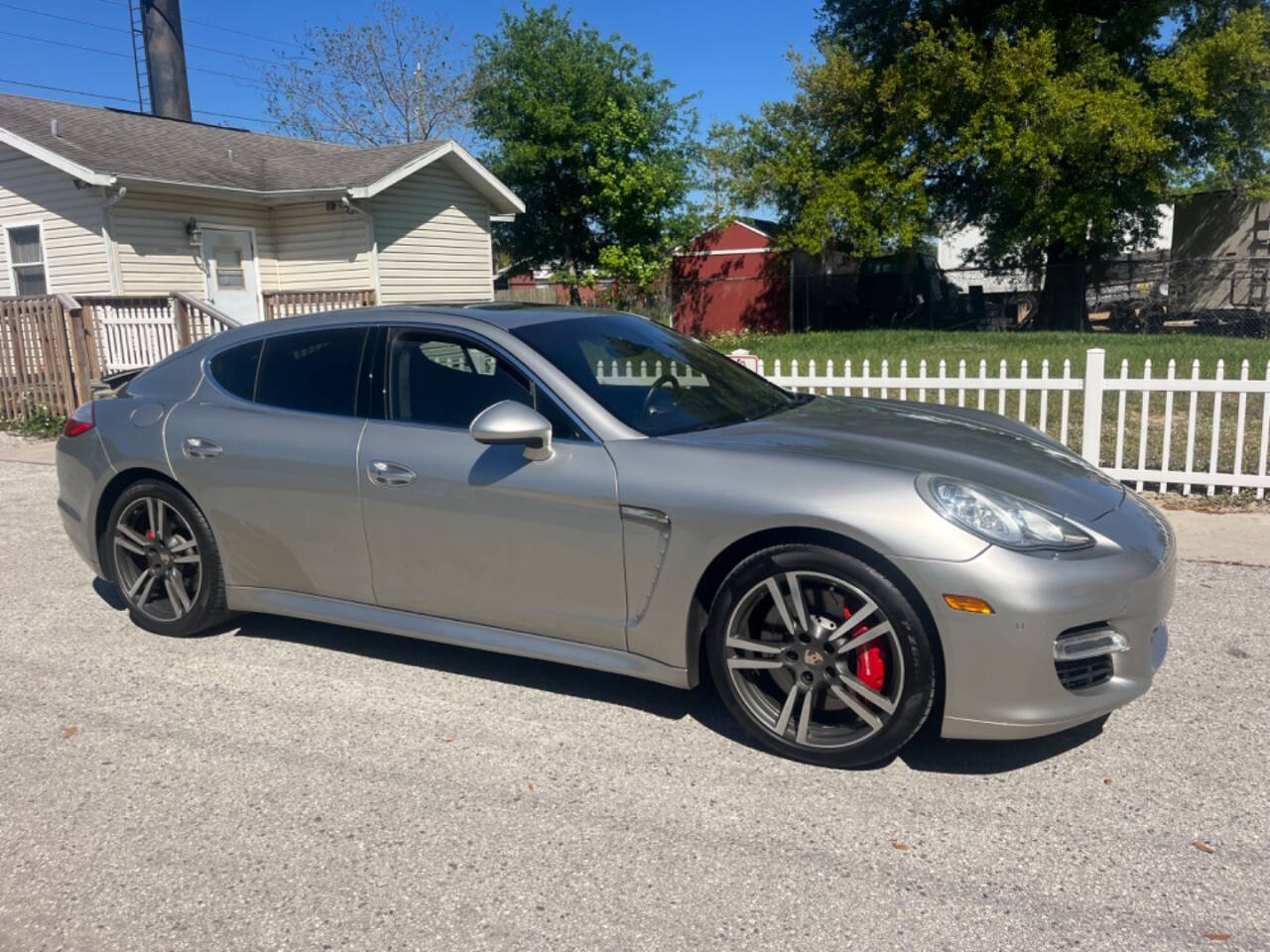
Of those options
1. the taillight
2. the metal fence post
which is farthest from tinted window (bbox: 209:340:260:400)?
the metal fence post

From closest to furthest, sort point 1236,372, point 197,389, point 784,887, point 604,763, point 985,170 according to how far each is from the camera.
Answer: point 784,887 < point 604,763 < point 197,389 < point 1236,372 < point 985,170

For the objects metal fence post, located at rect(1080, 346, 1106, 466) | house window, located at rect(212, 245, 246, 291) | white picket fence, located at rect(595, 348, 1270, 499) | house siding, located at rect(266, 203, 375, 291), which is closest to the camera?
white picket fence, located at rect(595, 348, 1270, 499)

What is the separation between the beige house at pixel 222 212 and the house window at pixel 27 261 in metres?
0.03

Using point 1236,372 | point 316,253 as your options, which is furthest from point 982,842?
point 316,253

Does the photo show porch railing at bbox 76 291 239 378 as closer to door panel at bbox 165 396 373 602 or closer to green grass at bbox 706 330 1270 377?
green grass at bbox 706 330 1270 377

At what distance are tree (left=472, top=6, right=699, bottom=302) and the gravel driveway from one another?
78.4 ft

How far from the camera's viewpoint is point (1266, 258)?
2047 cm

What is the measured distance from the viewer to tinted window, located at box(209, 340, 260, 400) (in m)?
4.57

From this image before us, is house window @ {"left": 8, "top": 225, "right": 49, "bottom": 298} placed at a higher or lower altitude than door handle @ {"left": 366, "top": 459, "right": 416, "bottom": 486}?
higher

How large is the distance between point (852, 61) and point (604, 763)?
24966 mm

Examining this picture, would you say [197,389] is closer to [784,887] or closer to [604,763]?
[604,763]


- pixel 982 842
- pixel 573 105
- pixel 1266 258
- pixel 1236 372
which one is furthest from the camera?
pixel 573 105

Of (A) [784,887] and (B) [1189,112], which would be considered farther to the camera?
(B) [1189,112]

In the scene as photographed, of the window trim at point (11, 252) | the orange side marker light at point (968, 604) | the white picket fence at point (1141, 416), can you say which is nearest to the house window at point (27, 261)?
the window trim at point (11, 252)
